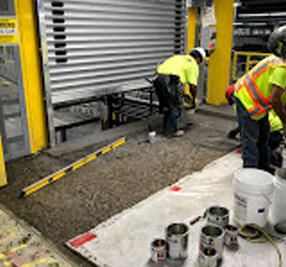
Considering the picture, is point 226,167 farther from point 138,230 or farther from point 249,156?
point 138,230

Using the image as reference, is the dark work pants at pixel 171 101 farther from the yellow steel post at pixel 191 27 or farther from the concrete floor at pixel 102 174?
the yellow steel post at pixel 191 27

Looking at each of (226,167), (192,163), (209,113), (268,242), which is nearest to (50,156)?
(192,163)

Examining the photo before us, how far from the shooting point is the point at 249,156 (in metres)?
3.46

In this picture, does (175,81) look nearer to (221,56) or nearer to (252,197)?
(221,56)

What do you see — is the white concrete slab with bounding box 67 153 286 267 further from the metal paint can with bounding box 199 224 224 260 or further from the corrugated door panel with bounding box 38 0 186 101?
the corrugated door panel with bounding box 38 0 186 101

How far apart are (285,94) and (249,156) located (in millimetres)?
754

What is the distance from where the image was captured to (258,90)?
319 cm

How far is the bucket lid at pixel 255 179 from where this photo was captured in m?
2.64

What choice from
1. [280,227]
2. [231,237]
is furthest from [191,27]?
[231,237]

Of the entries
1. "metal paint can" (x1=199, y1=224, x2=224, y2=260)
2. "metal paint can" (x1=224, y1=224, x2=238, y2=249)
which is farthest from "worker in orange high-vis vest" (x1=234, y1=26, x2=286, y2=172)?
"metal paint can" (x1=199, y1=224, x2=224, y2=260)

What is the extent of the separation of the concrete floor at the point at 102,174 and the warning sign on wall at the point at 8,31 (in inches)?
62.8

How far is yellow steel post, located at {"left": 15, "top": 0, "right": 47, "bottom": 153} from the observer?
4.19 m

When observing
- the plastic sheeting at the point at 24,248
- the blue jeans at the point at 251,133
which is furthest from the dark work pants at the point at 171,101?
the plastic sheeting at the point at 24,248

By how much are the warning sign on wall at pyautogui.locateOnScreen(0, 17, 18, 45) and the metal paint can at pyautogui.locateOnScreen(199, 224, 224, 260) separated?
10.7ft
